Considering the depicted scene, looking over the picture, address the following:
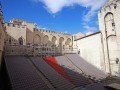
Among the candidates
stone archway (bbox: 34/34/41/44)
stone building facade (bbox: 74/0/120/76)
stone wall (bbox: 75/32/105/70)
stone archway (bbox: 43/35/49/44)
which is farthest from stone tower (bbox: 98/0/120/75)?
stone archway (bbox: 34/34/41/44)

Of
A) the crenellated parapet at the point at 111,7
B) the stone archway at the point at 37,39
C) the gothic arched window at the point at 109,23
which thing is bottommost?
the stone archway at the point at 37,39

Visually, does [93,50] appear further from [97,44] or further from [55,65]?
[55,65]

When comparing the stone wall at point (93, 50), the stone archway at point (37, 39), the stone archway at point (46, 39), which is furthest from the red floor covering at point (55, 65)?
the stone archway at point (46, 39)

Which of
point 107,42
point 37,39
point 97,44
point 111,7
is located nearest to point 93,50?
point 97,44

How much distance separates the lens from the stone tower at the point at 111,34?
65.5ft

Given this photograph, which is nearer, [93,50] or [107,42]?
[107,42]

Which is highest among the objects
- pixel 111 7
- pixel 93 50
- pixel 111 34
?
pixel 111 7

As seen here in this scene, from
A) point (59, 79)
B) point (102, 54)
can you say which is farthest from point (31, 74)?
point (102, 54)

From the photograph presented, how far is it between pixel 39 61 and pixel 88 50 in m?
10.3

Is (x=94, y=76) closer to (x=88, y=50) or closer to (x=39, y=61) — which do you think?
(x=88, y=50)

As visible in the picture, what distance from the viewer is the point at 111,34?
21.1 meters

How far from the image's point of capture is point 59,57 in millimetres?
23047

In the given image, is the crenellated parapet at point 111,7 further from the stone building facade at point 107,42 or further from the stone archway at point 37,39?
the stone archway at point 37,39

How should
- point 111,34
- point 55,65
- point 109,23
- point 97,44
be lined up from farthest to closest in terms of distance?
point 97,44 < point 109,23 < point 111,34 < point 55,65
